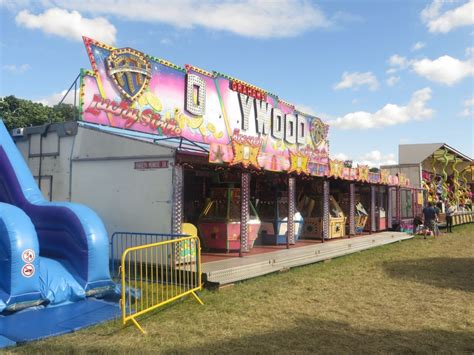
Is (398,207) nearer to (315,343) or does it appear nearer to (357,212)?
(357,212)

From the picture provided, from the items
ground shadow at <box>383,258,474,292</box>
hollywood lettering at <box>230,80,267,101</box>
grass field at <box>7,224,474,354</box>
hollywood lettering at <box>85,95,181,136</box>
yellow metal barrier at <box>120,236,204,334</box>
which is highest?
hollywood lettering at <box>230,80,267,101</box>

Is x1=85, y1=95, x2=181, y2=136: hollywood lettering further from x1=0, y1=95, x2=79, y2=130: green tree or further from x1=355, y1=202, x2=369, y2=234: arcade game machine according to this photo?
x1=0, y1=95, x2=79, y2=130: green tree

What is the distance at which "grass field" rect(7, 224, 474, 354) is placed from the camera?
5234 mm

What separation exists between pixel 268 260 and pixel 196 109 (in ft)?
20.5

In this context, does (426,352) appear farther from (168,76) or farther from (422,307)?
(168,76)

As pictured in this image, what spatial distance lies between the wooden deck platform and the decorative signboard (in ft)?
7.39

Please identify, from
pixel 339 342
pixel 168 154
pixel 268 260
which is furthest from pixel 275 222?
pixel 339 342

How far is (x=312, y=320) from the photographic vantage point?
639 cm

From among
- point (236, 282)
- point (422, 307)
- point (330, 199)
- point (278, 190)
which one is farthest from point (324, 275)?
point (330, 199)

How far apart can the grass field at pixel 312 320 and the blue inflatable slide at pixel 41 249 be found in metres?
1.35

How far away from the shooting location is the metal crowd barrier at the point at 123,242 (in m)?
9.10

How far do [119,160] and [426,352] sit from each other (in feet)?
24.4

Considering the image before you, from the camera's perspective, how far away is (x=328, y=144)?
907 inches

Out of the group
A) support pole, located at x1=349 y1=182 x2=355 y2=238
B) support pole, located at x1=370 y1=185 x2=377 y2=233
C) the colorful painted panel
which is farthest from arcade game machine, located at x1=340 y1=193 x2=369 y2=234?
the colorful painted panel
